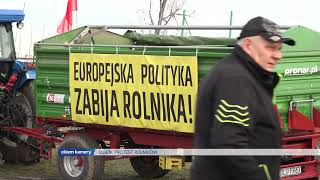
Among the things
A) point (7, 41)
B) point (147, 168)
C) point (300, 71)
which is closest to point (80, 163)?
point (147, 168)

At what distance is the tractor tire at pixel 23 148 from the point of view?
10.1 m

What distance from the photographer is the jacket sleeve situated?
107 inches

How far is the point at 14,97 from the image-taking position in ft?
33.2

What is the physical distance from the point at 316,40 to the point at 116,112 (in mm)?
2621

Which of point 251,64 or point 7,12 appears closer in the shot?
point 251,64

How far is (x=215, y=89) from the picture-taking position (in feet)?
9.23

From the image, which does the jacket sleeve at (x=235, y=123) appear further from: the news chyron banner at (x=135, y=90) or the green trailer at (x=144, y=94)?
the news chyron banner at (x=135, y=90)

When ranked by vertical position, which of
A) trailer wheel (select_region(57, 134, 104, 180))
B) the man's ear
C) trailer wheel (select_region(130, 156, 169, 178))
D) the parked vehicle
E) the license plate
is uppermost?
the man's ear

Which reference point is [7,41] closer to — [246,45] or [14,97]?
[14,97]

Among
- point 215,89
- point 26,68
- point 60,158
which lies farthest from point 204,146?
point 26,68

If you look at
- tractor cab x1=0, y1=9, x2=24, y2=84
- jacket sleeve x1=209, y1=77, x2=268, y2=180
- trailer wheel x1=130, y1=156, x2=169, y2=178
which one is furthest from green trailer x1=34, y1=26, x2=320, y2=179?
jacket sleeve x1=209, y1=77, x2=268, y2=180

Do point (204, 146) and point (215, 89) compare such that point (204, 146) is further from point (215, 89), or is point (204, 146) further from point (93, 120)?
point (93, 120)

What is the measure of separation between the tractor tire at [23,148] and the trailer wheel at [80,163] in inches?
70.6

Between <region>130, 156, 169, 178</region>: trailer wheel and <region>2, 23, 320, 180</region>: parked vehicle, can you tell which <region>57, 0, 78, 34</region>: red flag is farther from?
<region>130, 156, 169, 178</region>: trailer wheel
